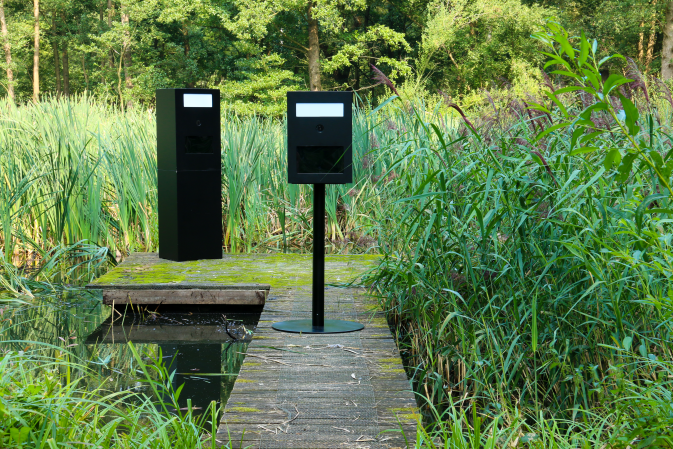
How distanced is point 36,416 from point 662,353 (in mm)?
2100

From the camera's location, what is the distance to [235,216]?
5.05 meters

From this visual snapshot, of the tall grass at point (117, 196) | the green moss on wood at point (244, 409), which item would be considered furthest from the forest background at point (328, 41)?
the green moss on wood at point (244, 409)

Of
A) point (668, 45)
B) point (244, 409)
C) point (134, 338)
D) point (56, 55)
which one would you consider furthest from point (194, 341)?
point (56, 55)

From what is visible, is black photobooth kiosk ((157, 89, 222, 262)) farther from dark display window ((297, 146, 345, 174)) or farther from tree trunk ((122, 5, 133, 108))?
tree trunk ((122, 5, 133, 108))

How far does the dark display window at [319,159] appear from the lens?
2.77m

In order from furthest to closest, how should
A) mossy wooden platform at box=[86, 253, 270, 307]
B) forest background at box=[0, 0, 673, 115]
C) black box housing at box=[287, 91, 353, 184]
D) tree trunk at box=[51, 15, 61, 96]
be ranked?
tree trunk at box=[51, 15, 61, 96], forest background at box=[0, 0, 673, 115], mossy wooden platform at box=[86, 253, 270, 307], black box housing at box=[287, 91, 353, 184]

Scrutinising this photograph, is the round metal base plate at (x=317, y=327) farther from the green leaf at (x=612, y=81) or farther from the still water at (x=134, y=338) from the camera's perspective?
the green leaf at (x=612, y=81)

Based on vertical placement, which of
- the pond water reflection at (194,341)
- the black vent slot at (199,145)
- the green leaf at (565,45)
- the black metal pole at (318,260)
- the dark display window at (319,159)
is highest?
the green leaf at (565,45)

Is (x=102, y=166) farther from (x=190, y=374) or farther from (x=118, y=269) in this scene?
(x=190, y=374)

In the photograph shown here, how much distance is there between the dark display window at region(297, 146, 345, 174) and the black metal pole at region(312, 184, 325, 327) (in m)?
0.15

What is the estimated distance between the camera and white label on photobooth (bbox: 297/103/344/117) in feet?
8.91

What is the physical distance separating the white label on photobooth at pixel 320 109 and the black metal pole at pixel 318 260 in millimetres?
353

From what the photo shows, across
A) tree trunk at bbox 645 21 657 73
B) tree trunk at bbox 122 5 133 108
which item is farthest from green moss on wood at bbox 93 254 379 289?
tree trunk at bbox 645 21 657 73

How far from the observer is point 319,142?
107 inches
